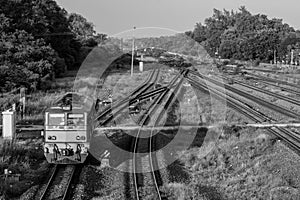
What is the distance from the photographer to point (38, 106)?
2469 cm

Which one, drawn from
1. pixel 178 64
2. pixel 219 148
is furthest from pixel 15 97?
pixel 178 64

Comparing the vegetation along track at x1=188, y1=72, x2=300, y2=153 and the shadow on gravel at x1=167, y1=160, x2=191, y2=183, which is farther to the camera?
the vegetation along track at x1=188, y1=72, x2=300, y2=153

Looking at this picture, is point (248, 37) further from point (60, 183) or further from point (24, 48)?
point (60, 183)

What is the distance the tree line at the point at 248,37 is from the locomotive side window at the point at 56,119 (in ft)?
234

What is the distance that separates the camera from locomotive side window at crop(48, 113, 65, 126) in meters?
13.9

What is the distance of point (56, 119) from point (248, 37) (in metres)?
85.2

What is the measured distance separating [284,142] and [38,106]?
45.1ft

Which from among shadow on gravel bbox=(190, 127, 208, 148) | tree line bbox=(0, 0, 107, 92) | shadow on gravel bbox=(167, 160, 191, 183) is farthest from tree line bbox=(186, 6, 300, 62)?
shadow on gravel bbox=(167, 160, 191, 183)

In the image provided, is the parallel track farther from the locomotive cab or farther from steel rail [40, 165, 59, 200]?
the locomotive cab

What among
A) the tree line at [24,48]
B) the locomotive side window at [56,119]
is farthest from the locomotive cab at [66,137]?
the tree line at [24,48]

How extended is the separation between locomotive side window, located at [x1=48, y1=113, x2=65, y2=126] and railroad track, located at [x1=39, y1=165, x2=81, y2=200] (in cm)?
141

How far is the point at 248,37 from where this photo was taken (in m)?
94.8

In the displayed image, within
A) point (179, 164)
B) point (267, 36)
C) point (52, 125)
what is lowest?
point (179, 164)

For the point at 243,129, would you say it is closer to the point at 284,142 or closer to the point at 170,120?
the point at 284,142
